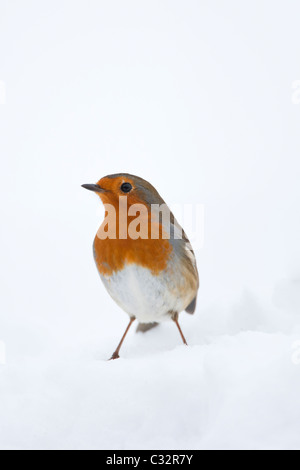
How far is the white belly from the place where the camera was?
2.99 m

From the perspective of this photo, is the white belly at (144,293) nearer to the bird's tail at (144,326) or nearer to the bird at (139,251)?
the bird at (139,251)

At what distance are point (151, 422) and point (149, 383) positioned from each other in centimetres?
20

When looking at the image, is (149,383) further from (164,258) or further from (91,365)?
(164,258)

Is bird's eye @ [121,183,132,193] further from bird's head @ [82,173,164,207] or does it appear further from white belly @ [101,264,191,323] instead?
white belly @ [101,264,191,323]

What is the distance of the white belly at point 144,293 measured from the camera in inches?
118

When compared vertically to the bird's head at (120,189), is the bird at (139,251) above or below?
below
